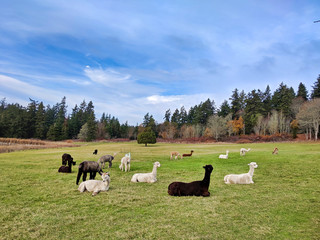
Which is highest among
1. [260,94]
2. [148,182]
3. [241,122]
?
[260,94]

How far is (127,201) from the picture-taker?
7156 mm

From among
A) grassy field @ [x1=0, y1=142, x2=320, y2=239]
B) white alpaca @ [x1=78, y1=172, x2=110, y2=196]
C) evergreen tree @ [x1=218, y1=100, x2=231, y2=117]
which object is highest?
evergreen tree @ [x1=218, y1=100, x2=231, y2=117]

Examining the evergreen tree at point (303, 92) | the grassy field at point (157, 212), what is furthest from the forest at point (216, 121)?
the grassy field at point (157, 212)

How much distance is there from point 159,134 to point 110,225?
99.3 m

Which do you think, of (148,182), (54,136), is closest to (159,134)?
(54,136)

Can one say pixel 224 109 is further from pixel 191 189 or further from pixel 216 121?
pixel 191 189

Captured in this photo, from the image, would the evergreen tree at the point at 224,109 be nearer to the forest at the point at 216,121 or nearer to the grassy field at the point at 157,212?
the forest at the point at 216,121

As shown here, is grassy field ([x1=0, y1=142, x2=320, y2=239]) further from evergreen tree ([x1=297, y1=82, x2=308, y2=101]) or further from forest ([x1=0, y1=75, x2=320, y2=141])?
evergreen tree ([x1=297, y1=82, x2=308, y2=101])

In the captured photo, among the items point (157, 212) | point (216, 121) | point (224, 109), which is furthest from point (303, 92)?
point (157, 212)

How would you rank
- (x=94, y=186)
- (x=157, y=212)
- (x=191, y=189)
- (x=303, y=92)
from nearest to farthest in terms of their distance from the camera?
(x=157, y=212), (x=191, y=189), (x=94, y=186), (x=303, y=92)

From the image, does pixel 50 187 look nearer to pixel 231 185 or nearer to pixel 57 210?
pixel 57 210

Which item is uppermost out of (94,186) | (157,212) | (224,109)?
(224,109)

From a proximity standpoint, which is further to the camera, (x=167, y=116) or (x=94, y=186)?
(x=167, y=116)

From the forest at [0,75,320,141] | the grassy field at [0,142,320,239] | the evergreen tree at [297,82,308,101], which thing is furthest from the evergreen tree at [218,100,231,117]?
the grassy field at [0,142,320,239]
